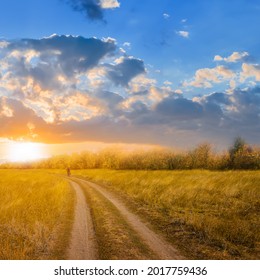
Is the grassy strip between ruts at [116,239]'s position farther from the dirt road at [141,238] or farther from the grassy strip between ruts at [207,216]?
the grassy strip between ruts at [207,216]

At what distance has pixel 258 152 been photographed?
65750mm

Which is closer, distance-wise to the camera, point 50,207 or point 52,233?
point 52,233

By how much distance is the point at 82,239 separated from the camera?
11.2 meters

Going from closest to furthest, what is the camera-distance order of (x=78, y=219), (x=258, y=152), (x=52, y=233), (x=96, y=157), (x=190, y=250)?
1. (x=190, y=250)
2. (x=52, y=233)
3. (x=78, y=219)
4. (x=258, y=152)
5. (x=96, y=157)

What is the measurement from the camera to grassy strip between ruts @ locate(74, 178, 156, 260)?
31.2 ft

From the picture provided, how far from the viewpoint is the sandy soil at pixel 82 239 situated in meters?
9.46

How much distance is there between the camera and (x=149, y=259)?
A: 9109mm

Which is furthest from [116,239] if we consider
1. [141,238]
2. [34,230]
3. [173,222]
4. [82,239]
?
[173,222]

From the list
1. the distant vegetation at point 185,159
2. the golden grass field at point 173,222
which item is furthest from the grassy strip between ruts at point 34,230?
the distant vegetation at point 185,159

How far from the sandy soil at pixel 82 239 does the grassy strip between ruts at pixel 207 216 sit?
2994 millimetres
